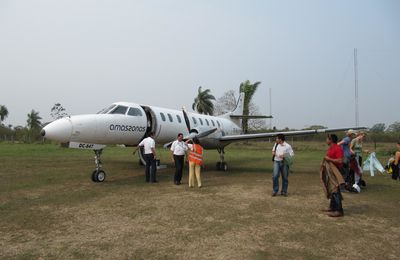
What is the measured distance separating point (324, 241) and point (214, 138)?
10.9m

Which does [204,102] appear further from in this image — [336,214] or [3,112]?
[3,112]

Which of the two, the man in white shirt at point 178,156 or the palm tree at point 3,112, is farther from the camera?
the palm tree at point 3,112

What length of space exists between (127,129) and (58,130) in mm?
2970

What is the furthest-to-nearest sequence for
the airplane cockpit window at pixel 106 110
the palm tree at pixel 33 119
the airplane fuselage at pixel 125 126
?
the palm tree at pixel 33 119, the airplane cockpit window at pixel 106 110, the airplane fuselage at pixel 125 126

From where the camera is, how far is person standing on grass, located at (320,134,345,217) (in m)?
6.86

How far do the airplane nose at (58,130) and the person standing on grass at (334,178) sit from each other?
7.78 m

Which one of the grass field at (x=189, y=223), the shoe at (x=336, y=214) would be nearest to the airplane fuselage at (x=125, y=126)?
the grass field at (x=189, y=223)

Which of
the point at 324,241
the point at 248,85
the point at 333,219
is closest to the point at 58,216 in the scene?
the point at 324,241

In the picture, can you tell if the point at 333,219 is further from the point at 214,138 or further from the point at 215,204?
the point at 214,138

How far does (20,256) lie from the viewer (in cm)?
453

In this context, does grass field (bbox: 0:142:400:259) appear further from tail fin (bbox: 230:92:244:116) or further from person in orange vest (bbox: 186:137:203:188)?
tail fin (bbox: 230:92:244:116)

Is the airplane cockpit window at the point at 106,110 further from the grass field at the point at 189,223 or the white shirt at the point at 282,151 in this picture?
the white shirt at the point at 282,151

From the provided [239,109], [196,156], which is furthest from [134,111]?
[239,109]

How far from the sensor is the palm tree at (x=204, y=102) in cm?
5859
